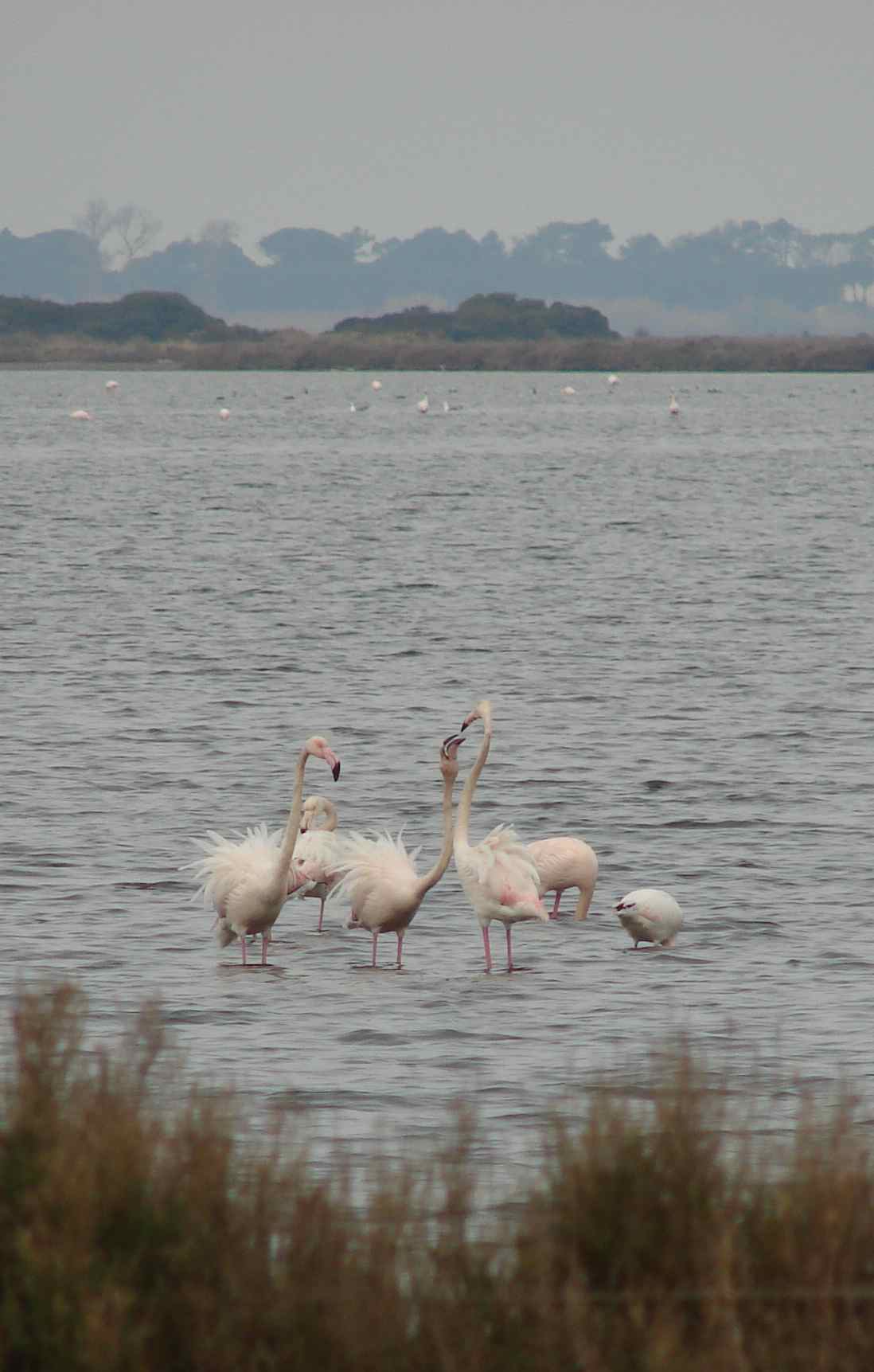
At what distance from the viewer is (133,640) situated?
29.3 meters

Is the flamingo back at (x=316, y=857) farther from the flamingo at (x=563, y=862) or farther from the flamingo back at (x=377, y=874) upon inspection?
the flamingo at (x=563, y=862)

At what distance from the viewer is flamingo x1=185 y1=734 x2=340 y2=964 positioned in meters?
12.8

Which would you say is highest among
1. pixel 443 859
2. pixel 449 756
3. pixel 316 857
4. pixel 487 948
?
pixel 449 756

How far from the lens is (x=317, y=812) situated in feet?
50.1

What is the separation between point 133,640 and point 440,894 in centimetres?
1415

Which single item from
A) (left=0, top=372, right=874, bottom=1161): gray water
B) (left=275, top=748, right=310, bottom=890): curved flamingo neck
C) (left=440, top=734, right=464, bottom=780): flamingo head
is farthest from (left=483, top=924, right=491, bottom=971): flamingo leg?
(left=275, top=748, right=310, bottom=890): curved flamingo neck

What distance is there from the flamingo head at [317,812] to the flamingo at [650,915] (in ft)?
8.10

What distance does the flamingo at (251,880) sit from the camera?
504 inches

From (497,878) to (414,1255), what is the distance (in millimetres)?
7270

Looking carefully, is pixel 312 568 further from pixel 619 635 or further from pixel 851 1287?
pixel 851 1287

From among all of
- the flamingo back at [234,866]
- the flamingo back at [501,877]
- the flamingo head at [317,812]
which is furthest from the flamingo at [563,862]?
the flamingo back at [234,866]

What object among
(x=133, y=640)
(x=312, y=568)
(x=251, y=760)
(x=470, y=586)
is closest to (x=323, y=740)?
(x=251, y=760)

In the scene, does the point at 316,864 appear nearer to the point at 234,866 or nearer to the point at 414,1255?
the point at 234,866

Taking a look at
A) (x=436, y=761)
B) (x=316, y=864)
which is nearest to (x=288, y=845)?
(x=316, y=864)
